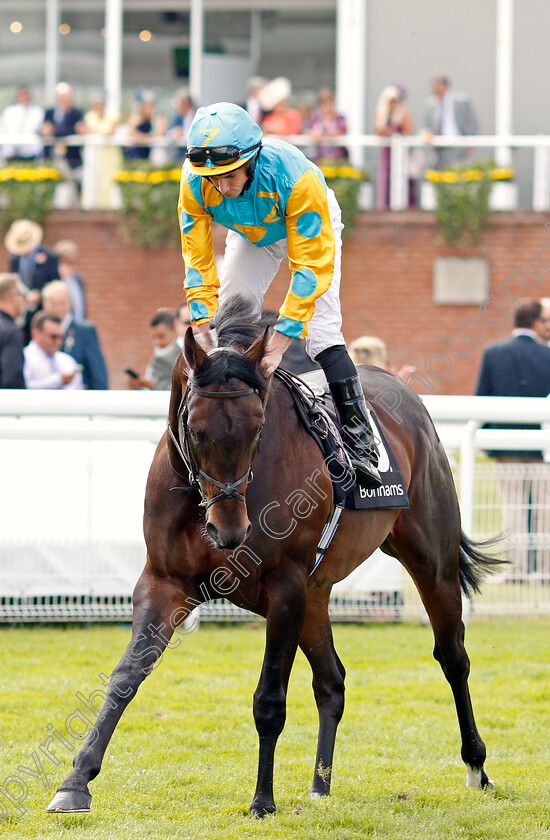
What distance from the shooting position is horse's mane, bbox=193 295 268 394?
3252mm

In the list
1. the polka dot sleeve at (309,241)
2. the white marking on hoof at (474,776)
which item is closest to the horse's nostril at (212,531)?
the polka dot sleeve at (309,241)

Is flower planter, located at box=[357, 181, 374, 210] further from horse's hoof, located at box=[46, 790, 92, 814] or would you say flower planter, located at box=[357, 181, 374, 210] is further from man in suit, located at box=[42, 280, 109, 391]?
horse's hoof, located at box=[46, 790, 92, 814]

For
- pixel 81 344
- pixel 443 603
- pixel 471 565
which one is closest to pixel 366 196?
pixel 81 344

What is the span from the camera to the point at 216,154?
11.2 ft

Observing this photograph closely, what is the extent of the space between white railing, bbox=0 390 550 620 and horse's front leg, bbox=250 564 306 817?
2710 millimetres

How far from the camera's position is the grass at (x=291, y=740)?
11.9 ft

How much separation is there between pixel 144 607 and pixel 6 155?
11.7 meters

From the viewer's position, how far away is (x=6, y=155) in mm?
14102

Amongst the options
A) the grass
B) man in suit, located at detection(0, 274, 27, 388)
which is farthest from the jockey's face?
man in suit, located at detection(0, 274, 27, 388)

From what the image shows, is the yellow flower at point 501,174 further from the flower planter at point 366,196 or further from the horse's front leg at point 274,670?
the horse's front leg at point 274,670

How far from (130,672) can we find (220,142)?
1.65 meters

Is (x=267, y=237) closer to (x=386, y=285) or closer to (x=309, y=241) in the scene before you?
(x=309, y=241)

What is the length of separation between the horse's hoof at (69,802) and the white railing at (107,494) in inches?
126

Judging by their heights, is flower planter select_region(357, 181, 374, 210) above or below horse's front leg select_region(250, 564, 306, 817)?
above
